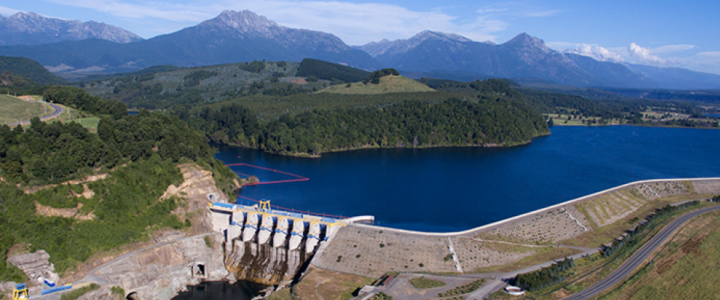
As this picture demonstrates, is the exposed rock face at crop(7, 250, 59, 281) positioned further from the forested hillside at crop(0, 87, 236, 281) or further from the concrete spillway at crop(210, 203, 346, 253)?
the concrete spillway at crop(210, 203, 346, 253)

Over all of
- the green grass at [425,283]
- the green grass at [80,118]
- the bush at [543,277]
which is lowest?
the green grass at [425,283]

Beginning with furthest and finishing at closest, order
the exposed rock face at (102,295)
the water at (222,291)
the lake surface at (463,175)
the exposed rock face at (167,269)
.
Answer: the lake surface at (463,175) < the water at (222,291) < the exposed rock face at (167,269) < the exposed rock face at (102,295)

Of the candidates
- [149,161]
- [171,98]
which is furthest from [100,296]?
[171,98]

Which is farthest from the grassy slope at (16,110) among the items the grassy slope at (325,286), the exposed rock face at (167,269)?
the grassy slope at (325,286)

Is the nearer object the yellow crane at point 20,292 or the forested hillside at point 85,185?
the yellow crane at point 20,292

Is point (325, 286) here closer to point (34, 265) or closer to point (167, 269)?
point (167, 269)

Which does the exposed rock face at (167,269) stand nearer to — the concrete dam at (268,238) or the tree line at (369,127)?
the concrete dam at (268,238)

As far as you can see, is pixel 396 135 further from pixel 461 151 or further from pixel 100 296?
pixel 100 296
